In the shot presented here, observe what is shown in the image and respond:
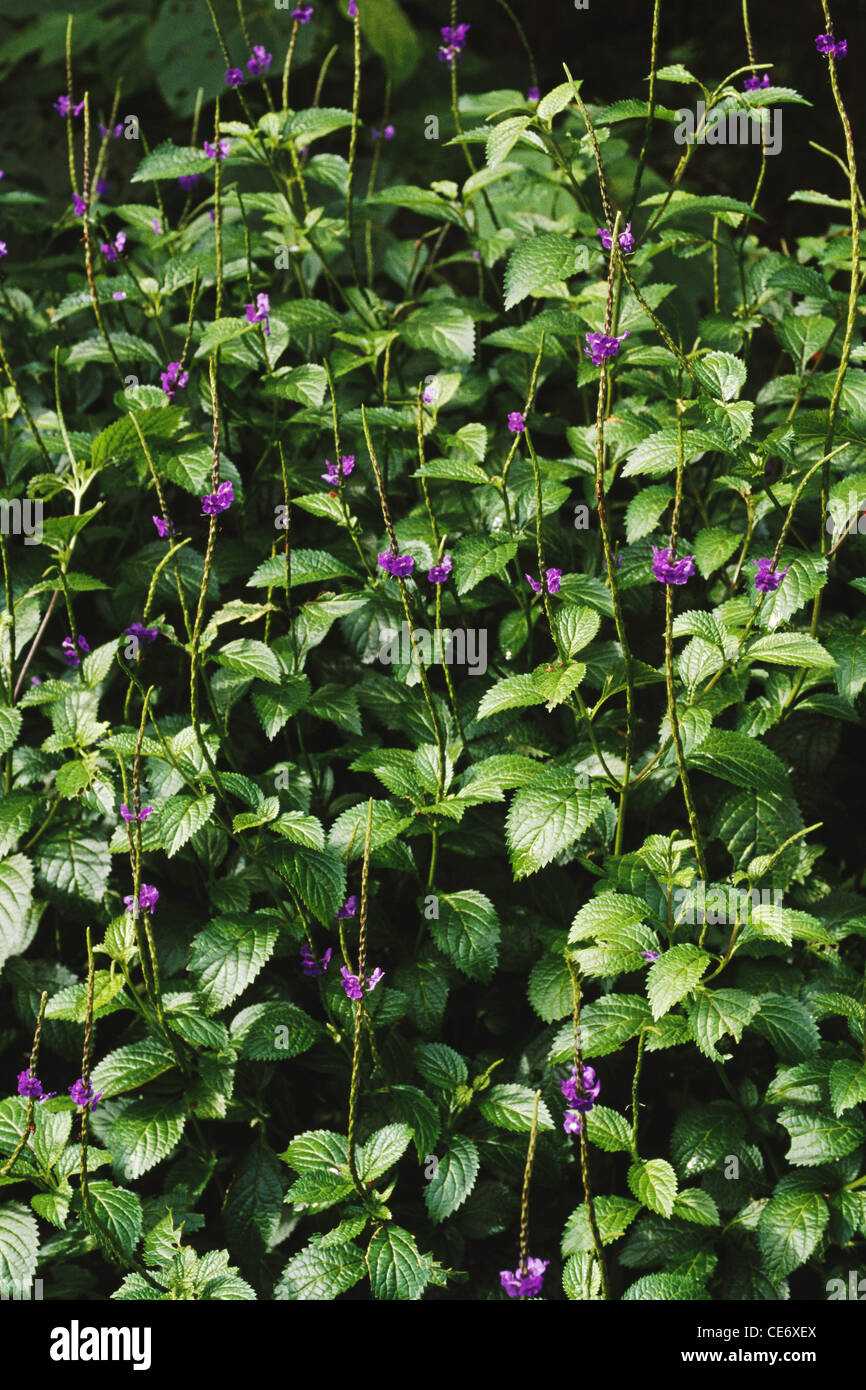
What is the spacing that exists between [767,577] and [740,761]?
30 centimetres

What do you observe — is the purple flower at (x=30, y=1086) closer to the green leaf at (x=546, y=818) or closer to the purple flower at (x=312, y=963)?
the purple flower at (x=312, y=963)

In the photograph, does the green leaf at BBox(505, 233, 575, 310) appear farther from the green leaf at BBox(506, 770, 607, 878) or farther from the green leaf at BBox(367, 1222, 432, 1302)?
the green leaf at BBox(367, 1222, 432, 1302)

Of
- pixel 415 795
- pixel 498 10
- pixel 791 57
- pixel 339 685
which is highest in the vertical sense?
pixel 498 10

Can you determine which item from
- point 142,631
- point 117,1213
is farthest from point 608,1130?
point 142,631

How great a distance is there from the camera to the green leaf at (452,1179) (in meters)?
1.76

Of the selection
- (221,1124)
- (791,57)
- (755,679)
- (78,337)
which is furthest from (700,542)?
(791,57)

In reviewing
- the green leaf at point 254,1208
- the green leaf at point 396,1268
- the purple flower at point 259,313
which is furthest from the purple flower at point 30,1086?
the purple flower at point 259,313

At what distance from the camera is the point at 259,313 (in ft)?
7.47

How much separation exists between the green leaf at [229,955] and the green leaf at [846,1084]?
0.91 meters

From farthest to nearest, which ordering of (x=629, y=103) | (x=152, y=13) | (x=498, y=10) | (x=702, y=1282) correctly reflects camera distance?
(x=498, y=10), (x=152, y=13), (x=629, y=103), (x=702, y=1282)

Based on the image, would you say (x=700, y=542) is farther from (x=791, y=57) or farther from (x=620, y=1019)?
(x=791, y=57)

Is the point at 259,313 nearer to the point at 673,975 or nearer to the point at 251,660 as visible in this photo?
the point at 251,660

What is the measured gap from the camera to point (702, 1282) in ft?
5.67

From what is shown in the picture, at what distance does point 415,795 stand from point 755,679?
0.70 meters
